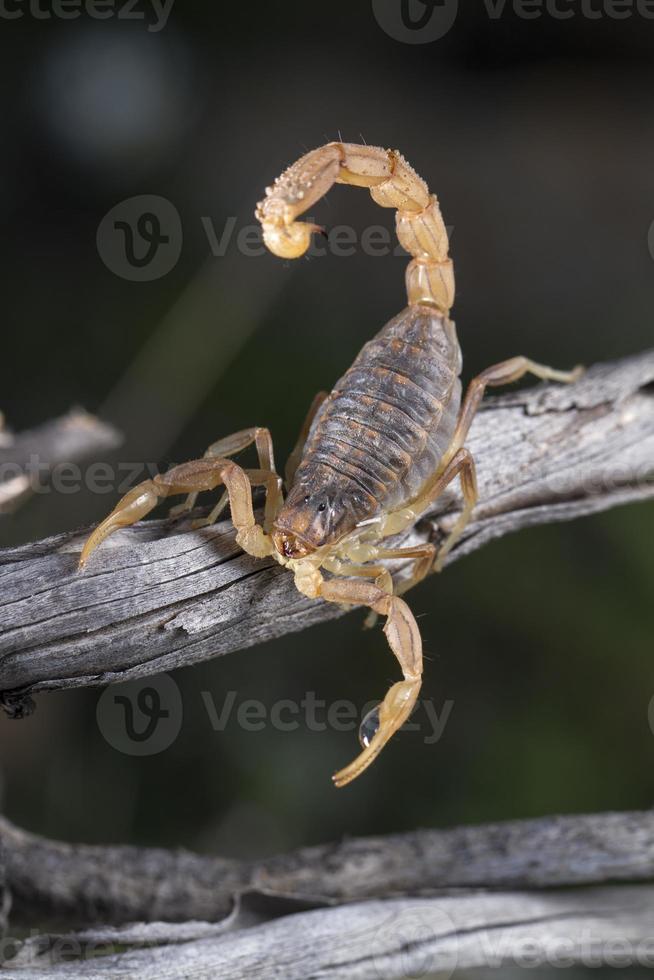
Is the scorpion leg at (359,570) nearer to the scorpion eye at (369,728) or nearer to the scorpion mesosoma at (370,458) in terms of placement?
the scorpion mesosoma at (370,458)

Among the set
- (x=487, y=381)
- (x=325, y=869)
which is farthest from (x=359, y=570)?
(x=325, y=869)

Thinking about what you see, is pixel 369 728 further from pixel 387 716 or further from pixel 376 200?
pixel 376 200

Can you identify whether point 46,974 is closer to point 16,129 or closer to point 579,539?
point 579,539

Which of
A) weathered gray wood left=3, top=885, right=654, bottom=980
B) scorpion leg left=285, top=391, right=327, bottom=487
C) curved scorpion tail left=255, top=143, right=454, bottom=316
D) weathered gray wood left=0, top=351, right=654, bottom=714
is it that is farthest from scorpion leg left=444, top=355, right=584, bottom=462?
weathered gray wood left=3, top=885, right=654, bottom=980

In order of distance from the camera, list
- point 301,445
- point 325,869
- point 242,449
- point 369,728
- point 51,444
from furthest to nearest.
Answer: point 51,444 < point 301,445 < point 325,869 < point 242,449 < point 369,728

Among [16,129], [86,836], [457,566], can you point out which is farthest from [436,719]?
[16,129]

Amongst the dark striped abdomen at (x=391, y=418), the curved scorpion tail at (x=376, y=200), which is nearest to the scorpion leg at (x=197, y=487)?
the dark striped abdomen at (x=391, y=418)

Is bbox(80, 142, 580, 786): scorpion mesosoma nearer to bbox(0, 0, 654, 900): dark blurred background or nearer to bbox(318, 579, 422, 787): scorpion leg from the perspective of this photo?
bbox(318, 579, 422, 787): scorpion leg
